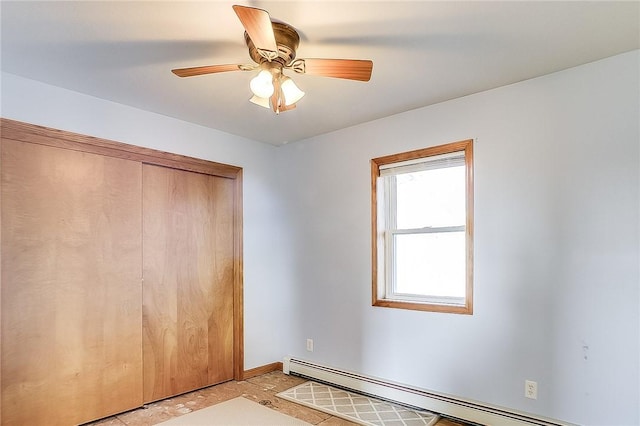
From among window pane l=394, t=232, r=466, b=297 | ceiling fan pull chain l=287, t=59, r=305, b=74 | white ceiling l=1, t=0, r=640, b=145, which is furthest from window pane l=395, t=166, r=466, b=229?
ceiling fan pull chain l=287, t=59, r=305, b=74

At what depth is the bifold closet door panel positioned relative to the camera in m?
2.51

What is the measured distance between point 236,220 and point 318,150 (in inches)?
42.3

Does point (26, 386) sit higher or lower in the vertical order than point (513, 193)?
lower

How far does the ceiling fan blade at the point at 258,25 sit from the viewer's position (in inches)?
59.0

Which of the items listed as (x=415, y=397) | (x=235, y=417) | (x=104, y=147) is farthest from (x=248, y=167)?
(x=415, y=397)

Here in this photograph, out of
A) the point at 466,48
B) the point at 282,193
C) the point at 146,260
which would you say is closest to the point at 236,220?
the point at 282,193

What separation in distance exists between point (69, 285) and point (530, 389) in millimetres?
3214

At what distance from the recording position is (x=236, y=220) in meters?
3.85

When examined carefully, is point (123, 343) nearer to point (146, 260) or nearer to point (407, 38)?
point (146, 260)

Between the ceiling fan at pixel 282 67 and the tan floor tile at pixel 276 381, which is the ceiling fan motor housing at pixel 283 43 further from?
the tan floor tile at pixel 276 381

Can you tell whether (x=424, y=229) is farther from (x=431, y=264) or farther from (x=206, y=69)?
(x=206, y=69)

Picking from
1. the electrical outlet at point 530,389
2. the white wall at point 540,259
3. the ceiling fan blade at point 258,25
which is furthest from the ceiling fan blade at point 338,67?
the electrical outlet at point 530,389

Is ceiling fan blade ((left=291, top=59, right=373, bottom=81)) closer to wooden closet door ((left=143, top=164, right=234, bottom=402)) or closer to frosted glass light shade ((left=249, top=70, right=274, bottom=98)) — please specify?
frosted glass light shade ((left=249, top=70, right=274, bottom=98))

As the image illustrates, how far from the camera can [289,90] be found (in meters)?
2.16
